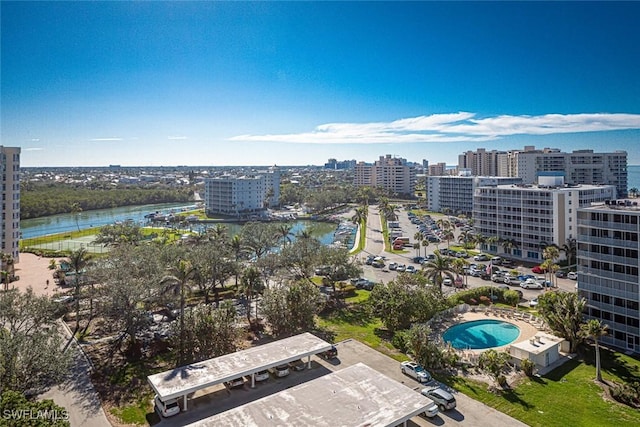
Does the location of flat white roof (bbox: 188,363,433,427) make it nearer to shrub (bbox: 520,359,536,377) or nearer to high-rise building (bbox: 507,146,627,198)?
shrub (bbox: 520,359,536,377)

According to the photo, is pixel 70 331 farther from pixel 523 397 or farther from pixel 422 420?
pixel 523 397

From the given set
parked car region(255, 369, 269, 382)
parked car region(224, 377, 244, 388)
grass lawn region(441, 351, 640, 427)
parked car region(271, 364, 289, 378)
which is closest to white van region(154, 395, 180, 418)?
parked car region(224, 377, 244, 388)

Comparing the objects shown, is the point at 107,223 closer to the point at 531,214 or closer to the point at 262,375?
the point at 262,375

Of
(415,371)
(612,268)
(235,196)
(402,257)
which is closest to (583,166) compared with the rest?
(402,257)

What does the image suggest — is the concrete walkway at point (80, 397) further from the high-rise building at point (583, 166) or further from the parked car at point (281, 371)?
the high-rise building at point (583, 166)

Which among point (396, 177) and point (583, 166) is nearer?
point (583, 166)

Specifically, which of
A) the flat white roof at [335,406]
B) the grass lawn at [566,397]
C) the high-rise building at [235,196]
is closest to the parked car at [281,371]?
the flat white roof at [335,406]
